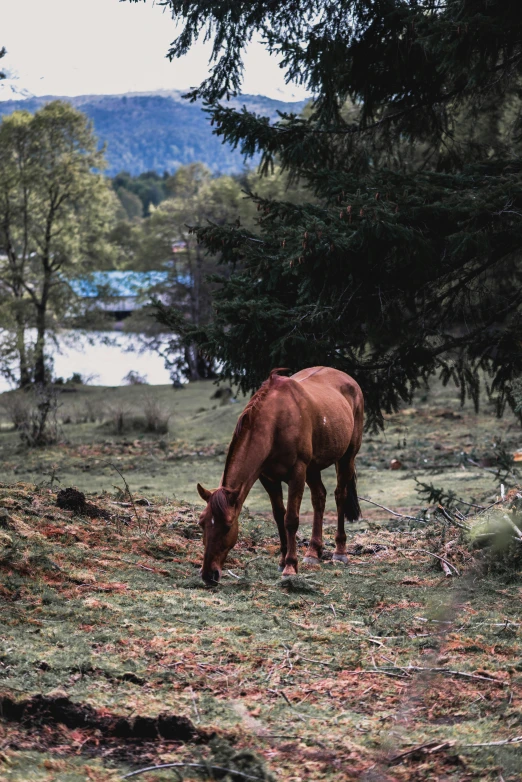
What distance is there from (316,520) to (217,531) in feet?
6.10

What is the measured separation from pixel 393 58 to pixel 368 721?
358 inches

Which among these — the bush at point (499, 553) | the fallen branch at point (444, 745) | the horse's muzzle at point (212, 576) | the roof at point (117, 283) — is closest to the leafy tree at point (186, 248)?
the roof at point (117, 283)

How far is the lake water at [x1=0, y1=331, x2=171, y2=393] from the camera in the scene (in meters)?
45.5

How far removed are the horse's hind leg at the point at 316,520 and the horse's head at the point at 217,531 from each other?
1.58 metres

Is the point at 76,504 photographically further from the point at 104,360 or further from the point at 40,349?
the point at 104,360

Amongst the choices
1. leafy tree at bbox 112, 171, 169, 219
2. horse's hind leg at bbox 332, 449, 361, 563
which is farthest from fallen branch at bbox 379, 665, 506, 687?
leafy tree at bbox 112, 171, 169, 219

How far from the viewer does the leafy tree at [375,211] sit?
8539mm

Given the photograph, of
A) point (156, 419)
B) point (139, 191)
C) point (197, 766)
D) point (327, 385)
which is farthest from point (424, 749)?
point (139, 191)

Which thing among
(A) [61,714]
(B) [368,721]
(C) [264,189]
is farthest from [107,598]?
(C) [264,189]

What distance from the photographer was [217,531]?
6961 millimetres

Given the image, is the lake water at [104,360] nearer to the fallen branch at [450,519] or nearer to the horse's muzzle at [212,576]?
the fallen branch at [450,519]

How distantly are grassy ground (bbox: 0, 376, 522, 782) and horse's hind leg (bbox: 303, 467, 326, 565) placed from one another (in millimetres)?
152

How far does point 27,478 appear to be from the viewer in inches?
638

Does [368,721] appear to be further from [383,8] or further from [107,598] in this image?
[383,8]
